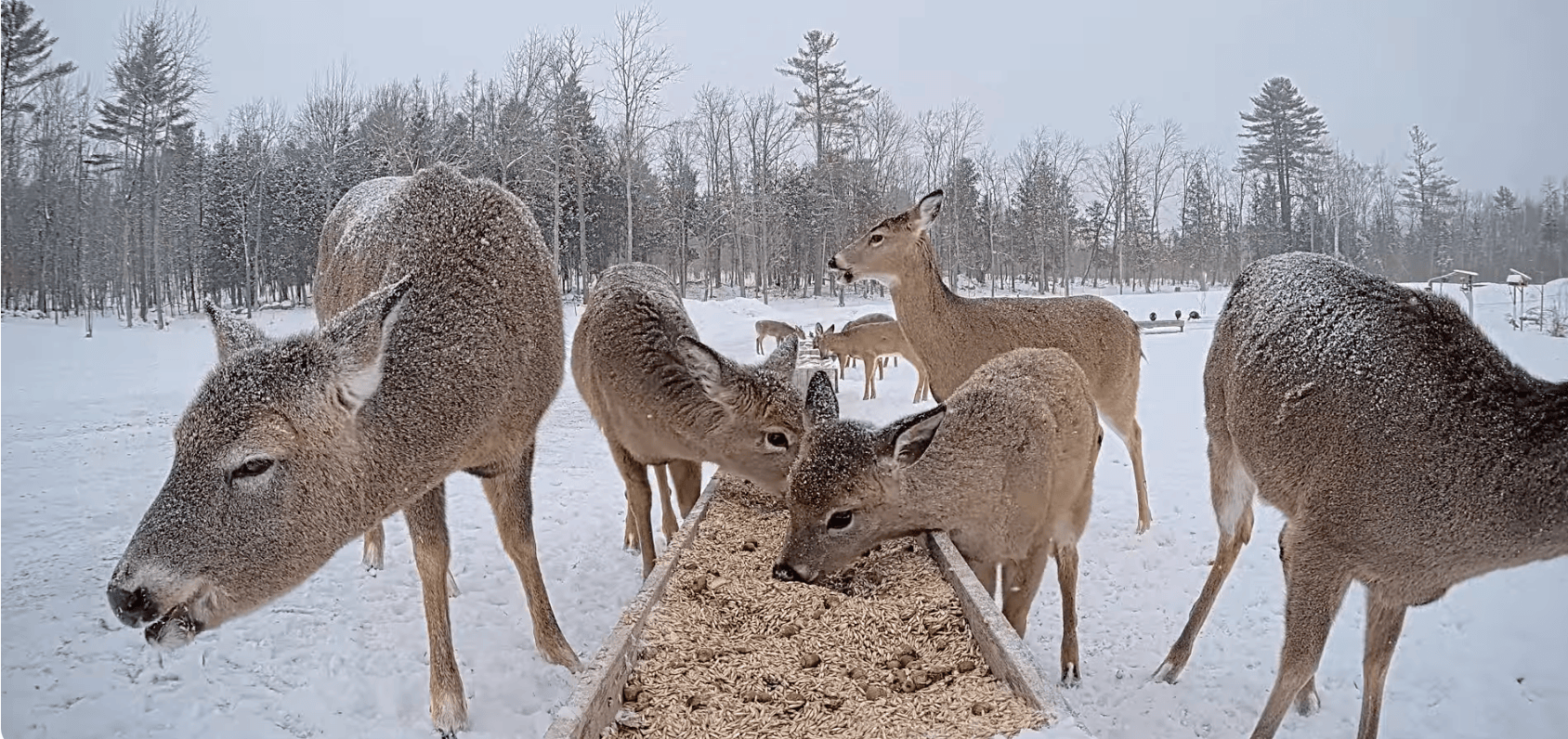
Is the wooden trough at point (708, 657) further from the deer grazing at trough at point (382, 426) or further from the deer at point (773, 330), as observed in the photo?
the deer at point (773, 330)

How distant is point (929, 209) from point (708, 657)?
179 inches

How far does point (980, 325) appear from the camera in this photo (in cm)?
623

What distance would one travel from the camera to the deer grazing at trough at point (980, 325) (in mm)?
6176

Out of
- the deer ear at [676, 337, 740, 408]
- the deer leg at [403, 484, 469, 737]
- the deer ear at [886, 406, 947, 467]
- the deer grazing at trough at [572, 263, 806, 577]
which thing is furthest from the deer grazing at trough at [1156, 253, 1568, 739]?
the deer leg at [403, 484, 469, 737]

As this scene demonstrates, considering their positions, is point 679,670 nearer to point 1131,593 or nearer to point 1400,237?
point 1131,593

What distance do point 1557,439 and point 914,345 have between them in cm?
430

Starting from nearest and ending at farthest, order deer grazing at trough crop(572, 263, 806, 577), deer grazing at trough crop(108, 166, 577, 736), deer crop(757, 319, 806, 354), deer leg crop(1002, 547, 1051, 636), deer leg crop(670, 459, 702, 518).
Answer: deer grazing at trough crop(108, 166, 577, 736) < deer leg crop(1002, 547, 1051, 636) < deer grazing at trough crop(572, 263, 806, 577) < deer leg crop(670, 459, 702, 518) < deer crop(757, 319, 806, 354)

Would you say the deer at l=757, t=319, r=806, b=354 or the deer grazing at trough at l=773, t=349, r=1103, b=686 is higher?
the deer at l=757, t=319, r=806, b=354

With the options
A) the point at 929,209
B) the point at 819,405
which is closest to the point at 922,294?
the point at 929,209

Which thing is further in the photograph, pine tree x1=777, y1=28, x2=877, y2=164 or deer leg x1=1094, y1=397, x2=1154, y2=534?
pine tree x1=777, y1=28, x2=877, y2=164

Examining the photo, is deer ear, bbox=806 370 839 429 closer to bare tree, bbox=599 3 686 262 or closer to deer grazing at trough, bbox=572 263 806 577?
deer grazing at trough, bbox=572 263 806 577

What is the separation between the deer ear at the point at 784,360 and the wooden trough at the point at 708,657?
1.85m

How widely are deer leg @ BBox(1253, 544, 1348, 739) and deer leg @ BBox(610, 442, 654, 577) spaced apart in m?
3.12

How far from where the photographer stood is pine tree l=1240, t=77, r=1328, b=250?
9.59m
